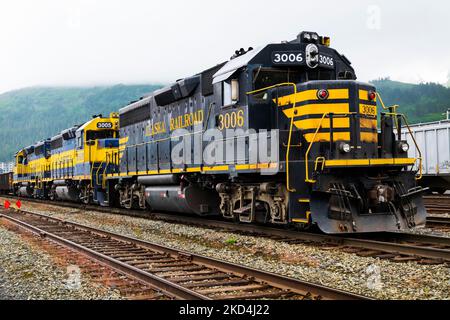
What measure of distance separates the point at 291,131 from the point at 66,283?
453cm

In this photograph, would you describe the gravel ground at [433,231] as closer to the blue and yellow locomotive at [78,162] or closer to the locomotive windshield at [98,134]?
the blue and yellow locomotive at [78,162]

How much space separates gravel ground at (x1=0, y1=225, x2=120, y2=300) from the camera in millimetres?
5777

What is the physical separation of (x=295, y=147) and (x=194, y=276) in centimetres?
350

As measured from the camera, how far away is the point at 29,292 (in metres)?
6.01

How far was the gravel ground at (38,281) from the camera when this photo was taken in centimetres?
578

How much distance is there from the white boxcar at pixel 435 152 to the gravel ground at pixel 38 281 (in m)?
16.3

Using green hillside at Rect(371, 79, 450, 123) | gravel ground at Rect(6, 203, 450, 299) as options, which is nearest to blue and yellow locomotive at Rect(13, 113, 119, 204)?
gravel ground at Rect(6, 203, 450, 299)

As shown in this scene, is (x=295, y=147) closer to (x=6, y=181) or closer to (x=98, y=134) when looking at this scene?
(x=98, y=134)

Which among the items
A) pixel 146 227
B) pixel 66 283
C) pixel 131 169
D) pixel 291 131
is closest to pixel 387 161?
pixel 291 131

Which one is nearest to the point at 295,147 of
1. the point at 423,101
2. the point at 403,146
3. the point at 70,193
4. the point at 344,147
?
the point at 344,147

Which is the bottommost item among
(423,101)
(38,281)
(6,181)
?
(38,281)

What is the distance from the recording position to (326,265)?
277 inches

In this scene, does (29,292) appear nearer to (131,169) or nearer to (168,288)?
(168,288)

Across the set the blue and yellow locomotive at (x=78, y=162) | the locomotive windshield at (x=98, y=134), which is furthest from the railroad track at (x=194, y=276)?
the locomotive windshield at (x=98, y=134)
